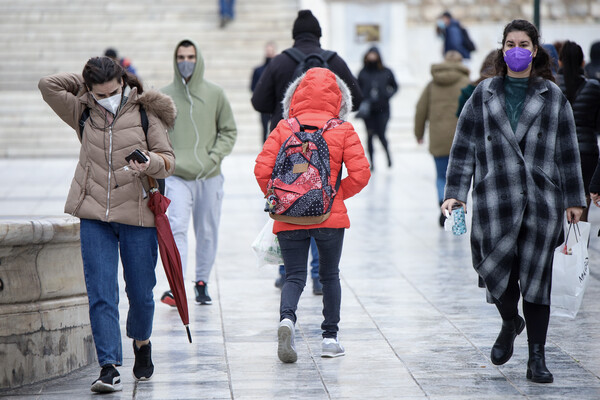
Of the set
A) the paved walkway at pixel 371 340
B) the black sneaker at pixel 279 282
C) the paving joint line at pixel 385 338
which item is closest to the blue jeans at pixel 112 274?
the paved walkway at pixel 371 340

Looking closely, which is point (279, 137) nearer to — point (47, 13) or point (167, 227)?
point (167, 227)

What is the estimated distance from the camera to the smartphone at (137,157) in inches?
199

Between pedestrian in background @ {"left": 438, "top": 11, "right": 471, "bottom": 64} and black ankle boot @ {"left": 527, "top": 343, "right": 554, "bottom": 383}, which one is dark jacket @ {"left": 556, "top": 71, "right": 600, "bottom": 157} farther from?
pedestrian in background @ {"left": 438, "top": 11, "right": 471, "bottom": 64}

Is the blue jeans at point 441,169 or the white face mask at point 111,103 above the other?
the white face mask at point 111,103

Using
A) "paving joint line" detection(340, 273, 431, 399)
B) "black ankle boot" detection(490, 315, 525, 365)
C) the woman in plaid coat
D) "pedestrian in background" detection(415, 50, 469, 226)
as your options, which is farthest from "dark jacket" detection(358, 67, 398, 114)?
"black ankle boot" detection(490, 315, 525, 365)

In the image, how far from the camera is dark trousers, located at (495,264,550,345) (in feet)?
17.5

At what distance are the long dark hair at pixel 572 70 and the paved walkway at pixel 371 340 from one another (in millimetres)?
1509

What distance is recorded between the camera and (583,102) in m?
7.59

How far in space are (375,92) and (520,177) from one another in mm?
10952

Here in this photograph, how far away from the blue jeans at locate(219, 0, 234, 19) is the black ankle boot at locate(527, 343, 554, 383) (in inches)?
755

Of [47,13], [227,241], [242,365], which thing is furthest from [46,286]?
[47,13]

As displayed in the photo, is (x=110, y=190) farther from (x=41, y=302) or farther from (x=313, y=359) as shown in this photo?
(x=313, y=359)

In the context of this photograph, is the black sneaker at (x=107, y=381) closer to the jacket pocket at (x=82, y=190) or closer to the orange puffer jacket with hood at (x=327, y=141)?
the jacket pocket at (x=82, y=190)

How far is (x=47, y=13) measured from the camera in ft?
79.4
